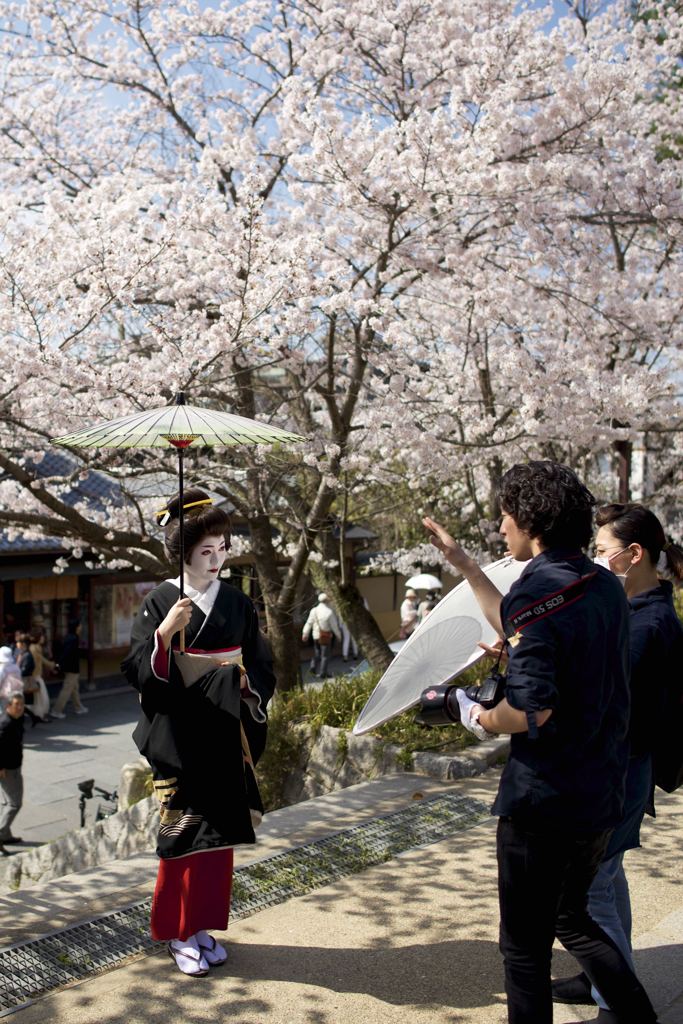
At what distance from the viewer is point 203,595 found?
3549 millimetres

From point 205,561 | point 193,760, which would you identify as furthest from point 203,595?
point 193,760

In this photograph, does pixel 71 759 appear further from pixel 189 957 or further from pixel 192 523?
pixel 192 523

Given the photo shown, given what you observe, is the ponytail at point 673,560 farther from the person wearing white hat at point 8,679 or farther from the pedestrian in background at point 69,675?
the pedestrian in background at point 69,675

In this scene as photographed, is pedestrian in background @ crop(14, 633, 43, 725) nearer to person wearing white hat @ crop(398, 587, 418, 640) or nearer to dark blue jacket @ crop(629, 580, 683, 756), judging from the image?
person wearing white hat @ crop(398, 587, 418, 640)

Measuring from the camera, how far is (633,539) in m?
3.00

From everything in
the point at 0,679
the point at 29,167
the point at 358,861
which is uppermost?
the point at 29,167

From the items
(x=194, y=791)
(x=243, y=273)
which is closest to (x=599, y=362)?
(x=243, y=273)

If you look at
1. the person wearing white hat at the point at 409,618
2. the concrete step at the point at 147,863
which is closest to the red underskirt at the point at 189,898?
the concrete step at the point at 147,863

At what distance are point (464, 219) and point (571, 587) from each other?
20.0 feet

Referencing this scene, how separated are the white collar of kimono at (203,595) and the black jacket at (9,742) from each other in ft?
17.9

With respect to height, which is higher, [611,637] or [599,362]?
[599,362]

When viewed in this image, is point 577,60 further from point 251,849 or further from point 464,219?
point 251,849

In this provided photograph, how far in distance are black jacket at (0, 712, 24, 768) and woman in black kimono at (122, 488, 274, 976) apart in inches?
213

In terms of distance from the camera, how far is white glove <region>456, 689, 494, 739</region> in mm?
2457
